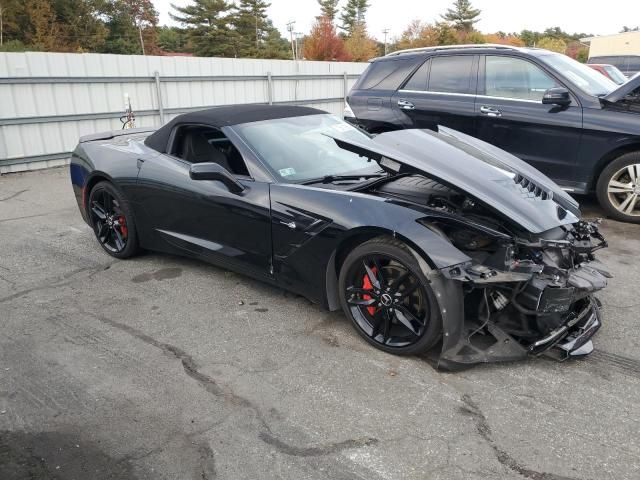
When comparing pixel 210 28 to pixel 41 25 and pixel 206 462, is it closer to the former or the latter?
pixel 41 25

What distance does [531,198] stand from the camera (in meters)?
3.30

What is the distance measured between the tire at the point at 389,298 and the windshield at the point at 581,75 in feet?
13.4

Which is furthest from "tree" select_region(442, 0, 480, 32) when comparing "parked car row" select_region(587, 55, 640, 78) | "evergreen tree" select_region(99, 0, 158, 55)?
"parked car row" select_region(587, 55, 640, 78)

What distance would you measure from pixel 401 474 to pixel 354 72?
48.9 ft

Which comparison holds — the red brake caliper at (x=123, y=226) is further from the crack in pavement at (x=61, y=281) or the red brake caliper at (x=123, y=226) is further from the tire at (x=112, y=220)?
the crack in pavement at (x=61, y=281)

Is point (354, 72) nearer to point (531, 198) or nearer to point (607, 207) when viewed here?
point (607, 207)

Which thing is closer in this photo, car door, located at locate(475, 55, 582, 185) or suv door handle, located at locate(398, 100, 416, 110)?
car door, located at locate(475, 55, 582, 185)

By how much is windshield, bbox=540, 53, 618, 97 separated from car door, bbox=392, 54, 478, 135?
0.90 m

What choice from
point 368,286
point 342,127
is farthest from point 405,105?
point 368,286

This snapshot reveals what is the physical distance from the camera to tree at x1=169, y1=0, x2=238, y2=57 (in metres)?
59.4

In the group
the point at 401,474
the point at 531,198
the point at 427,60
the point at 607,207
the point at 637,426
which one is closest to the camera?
the point at 401,474

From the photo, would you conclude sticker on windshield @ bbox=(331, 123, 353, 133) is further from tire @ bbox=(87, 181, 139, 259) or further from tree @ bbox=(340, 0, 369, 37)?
tree @ bbox=(340, 0, 369, 37)

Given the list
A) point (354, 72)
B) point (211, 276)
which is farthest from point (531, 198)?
point (354, 72)

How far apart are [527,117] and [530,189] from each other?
3003 mm
